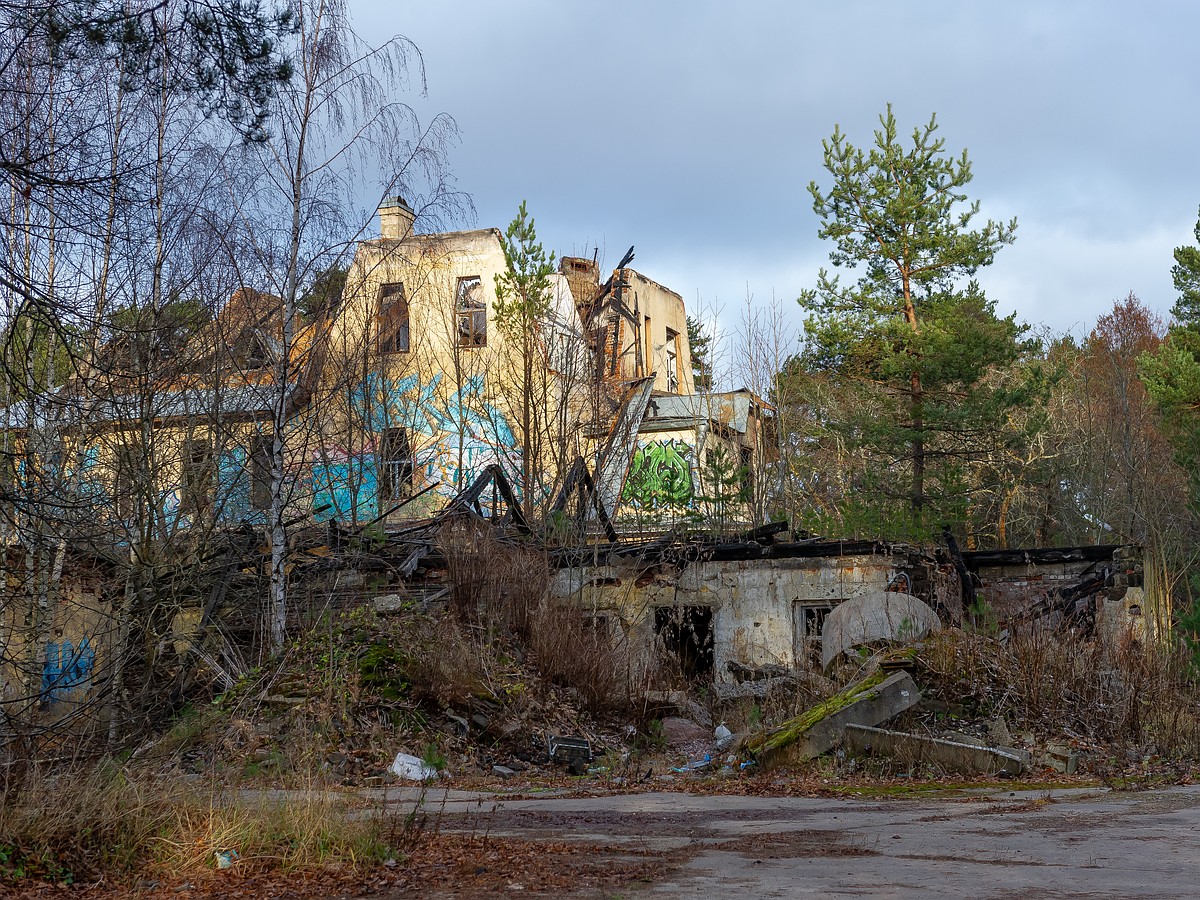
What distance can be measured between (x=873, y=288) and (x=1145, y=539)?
31.4 ft

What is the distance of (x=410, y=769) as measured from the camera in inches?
468

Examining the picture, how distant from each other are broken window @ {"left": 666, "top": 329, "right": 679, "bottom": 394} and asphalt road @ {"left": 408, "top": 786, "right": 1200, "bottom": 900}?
100 feet

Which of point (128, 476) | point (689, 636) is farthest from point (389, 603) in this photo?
point (689, 636)

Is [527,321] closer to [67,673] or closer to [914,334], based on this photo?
[914,334]

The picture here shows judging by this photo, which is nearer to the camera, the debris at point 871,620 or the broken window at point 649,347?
the debris at point 871,620

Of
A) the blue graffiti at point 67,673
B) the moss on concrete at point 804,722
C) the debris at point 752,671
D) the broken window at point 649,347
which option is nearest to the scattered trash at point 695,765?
the moss on concrete at point 804,722

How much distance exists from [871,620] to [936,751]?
→ 474 cm

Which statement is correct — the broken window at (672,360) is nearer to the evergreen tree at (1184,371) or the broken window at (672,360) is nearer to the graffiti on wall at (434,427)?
the graffiti on wall at (434,427)

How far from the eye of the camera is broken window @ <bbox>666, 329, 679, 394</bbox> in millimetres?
39844

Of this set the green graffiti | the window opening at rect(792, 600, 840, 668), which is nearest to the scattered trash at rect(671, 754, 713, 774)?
the window opening at rect(792, 600, 840, 668)

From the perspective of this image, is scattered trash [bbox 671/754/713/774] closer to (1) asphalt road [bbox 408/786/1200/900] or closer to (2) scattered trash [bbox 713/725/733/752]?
(2) scattered trash [bbox 713/725/733/752]

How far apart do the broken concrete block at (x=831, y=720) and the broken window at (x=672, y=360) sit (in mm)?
28127

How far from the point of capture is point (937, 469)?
29031mm

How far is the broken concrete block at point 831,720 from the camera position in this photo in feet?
37.2
